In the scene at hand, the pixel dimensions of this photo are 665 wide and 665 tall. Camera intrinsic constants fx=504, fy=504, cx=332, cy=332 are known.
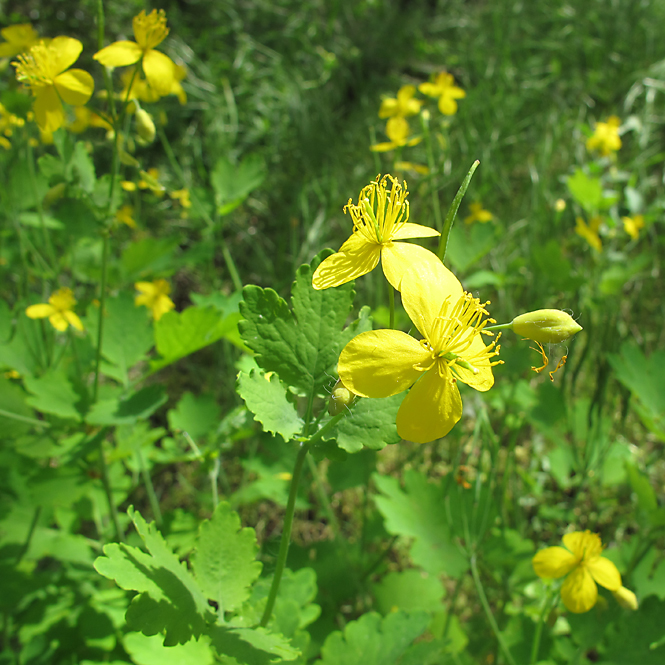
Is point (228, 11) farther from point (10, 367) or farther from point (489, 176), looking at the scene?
point (10, 367)

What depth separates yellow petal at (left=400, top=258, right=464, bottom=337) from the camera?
79 centimetres

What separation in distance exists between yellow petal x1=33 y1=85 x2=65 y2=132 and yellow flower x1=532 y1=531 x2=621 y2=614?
1601 mm

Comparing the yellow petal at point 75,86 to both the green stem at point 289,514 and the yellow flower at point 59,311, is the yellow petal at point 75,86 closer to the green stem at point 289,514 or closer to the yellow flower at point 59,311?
the yellow flower at point 59,311

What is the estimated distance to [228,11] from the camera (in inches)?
153

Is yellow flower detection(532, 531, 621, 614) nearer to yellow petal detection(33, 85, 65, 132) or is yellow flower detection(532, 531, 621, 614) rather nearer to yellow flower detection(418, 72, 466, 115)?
yellow petal detection(33, 85, 65, 132)

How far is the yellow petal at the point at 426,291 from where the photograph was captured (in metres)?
0.79

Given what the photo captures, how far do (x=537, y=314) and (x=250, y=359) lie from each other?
81 centimetres

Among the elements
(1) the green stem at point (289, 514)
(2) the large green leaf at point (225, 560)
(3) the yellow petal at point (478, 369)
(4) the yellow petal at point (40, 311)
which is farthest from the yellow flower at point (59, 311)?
(3) the yellow petal at point (478, 369)

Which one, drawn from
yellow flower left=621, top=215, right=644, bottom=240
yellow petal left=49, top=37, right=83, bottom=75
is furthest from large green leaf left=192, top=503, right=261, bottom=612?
yellow flower left=621, top=215, right=644, bottom=240

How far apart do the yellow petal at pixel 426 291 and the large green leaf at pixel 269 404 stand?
28 centimetres

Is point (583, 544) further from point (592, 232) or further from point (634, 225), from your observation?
point (634, 225)

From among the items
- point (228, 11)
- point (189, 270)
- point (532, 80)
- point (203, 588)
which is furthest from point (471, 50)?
point (203, 588)

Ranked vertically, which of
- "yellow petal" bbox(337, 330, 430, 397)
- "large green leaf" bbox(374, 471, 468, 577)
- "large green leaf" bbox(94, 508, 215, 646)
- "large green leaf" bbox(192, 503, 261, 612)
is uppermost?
"yellow petal" bbox(337, 330, 430, 397)

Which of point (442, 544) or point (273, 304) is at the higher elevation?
point (273, 304)
